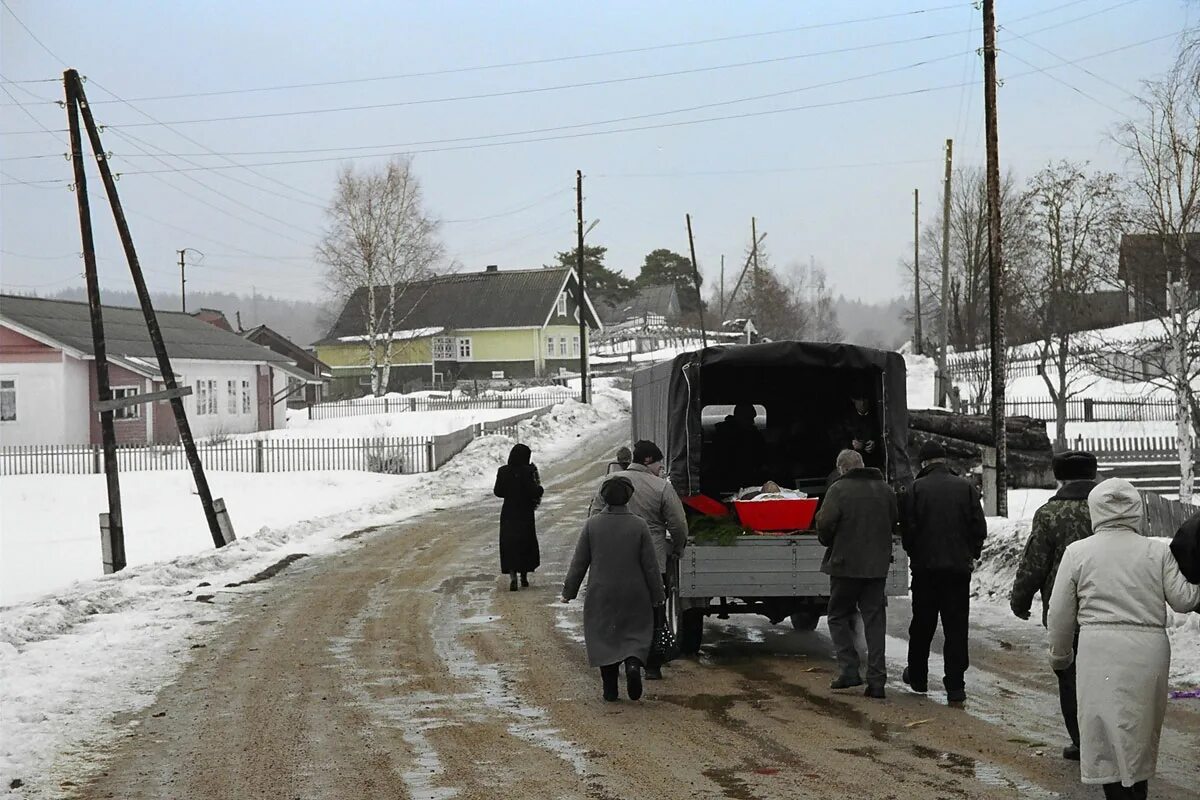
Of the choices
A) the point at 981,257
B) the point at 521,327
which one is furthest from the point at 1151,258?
the point at 521,327

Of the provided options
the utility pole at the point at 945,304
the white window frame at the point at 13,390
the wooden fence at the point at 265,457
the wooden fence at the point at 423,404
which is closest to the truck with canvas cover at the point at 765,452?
the wooden fence at the point at 265,457

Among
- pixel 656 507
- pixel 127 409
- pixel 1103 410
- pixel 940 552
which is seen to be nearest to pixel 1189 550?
pixel 940 552

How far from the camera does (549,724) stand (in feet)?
28.3

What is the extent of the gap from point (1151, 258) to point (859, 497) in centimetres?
1912

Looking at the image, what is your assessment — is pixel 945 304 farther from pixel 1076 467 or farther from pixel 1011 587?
pixel 1076 467

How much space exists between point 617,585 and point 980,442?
16.7 m

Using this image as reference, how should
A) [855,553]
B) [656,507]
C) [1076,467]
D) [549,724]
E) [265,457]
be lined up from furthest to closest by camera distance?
[265,457], [656,507], [855,553], [549,724], [1076,467]

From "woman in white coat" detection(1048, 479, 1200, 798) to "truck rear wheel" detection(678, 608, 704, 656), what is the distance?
17.7 feet

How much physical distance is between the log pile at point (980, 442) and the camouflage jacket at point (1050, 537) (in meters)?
16.5

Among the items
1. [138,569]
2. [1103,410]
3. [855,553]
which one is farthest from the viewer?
[1103,410]

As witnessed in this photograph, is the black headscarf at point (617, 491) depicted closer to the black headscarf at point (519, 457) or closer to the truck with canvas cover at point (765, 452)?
the truck with canvas cover at point (765, 452)

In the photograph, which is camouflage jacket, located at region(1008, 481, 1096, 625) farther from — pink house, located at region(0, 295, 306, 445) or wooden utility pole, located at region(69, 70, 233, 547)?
pink house, located at region(0, 295, 306, 445)

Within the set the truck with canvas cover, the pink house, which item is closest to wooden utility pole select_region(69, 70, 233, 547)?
the truck with canvas cover

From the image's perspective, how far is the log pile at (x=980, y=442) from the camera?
83.1 feet
